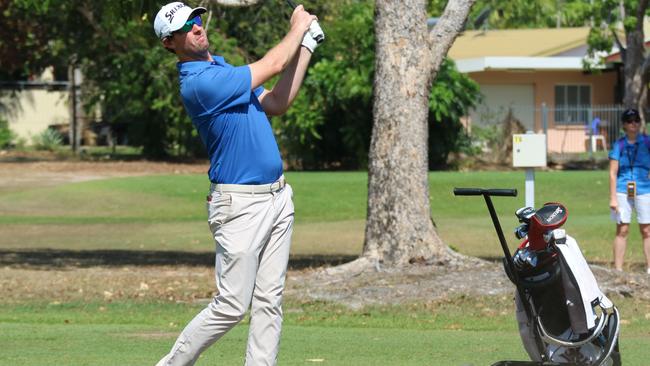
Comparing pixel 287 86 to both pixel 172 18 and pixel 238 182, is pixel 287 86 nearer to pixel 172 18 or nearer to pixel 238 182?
pixel 238 182

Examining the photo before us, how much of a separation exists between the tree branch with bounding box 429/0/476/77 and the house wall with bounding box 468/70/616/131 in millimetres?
29804

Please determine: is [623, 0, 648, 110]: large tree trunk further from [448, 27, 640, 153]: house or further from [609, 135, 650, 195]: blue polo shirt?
[609, 135, 650, 195]: blue polo shirt

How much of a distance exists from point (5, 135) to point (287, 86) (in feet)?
149

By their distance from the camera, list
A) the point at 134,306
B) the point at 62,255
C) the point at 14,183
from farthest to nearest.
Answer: the point at 14,183 < the point at 62,255 < the point at 134,306

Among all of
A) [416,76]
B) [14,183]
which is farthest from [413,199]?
[14,183]

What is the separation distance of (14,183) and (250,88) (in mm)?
25507

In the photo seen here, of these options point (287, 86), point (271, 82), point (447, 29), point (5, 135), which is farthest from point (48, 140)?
point (287, 86)

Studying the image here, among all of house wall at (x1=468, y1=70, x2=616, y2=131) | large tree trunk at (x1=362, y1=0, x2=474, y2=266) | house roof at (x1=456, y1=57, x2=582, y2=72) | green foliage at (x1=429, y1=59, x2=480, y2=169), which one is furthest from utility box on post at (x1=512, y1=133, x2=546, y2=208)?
house wall at (x1=468, y1=70, x2=616, y2=131)

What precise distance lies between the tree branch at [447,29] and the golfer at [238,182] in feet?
22.5

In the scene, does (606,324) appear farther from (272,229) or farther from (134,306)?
(134,306)

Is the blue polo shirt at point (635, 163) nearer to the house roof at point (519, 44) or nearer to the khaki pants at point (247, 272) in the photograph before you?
the khaki pants at point (247, 272)

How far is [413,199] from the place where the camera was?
1341 centimetres

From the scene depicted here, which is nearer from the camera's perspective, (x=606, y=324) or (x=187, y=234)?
(x=606, y=324)

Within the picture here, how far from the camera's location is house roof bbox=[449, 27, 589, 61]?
43438 millimetres
